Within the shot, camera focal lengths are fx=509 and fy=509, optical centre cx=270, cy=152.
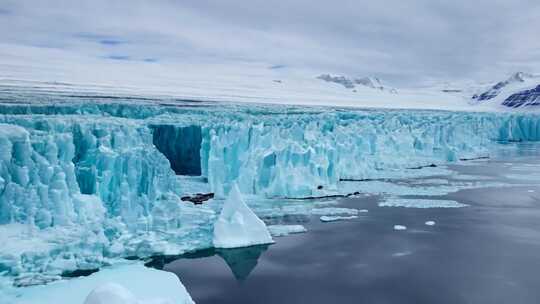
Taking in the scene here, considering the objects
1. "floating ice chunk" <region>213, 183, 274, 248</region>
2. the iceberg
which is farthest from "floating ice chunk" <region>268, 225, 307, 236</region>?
the iceberg

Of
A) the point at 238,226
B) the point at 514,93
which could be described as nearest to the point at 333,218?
the point at 238,226

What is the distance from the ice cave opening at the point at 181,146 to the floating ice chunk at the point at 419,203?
732 centimetres

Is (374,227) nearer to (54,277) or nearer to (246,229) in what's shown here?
(246,229)

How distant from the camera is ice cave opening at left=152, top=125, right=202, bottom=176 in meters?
17.8

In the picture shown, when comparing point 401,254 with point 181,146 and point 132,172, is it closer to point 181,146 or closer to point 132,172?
point 132,172

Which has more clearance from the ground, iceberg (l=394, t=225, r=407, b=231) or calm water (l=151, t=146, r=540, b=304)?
iceberg (l=394, t=225, r=407, b=231)

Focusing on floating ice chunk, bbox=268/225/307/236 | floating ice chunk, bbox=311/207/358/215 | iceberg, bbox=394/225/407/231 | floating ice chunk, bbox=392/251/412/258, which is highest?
floating ice chunk, bbox=311/207/358/215

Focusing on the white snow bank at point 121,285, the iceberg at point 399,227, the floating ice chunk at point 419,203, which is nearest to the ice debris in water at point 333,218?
the iceberg at point 399,227

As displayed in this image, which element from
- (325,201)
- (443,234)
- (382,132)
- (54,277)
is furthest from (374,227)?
(382,132)

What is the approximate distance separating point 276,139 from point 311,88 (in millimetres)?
38036

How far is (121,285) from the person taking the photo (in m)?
5.75

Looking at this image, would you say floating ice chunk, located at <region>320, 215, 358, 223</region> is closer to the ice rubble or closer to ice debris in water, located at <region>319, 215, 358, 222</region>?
ice debris in water, located at <region>319, 215, 358, 222</region>

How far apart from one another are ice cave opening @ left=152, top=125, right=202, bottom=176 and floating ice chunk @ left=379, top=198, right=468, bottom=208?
7318 millimetres

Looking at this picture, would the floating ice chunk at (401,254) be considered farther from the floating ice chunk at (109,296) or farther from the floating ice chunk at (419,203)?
the floating ice chunk at (109,296)
